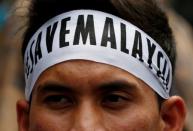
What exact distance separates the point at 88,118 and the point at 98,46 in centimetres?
44

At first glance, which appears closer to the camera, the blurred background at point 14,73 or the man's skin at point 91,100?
the man's skin at point 91,100

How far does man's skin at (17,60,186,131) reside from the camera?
4633mm

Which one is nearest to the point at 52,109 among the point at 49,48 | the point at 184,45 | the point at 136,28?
the point at 49,48

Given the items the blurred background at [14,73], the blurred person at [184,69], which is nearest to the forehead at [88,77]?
the blurred background at [14,73]

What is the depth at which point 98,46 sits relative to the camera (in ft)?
15.6

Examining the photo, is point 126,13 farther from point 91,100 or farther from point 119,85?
point 91,100

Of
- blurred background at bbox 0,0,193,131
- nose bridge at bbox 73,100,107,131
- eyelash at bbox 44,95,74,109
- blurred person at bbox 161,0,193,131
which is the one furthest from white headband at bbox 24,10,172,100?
blurred person at bbox 161,0,193,131

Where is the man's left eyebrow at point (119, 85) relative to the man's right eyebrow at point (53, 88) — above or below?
below

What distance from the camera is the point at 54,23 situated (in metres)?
4.91

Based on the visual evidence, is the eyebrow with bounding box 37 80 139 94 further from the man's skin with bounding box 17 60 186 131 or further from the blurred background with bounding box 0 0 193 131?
the blurred background with bounding box 0 0 193 131

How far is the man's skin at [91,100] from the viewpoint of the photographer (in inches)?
182

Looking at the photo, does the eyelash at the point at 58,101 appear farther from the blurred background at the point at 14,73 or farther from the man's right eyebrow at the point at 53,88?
the blurred background at the point at 14,73

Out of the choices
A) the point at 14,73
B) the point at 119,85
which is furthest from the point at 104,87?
the point at 14,73

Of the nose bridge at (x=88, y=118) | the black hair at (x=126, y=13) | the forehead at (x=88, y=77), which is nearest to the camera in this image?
the nose bridge at (x=88, y=118)
